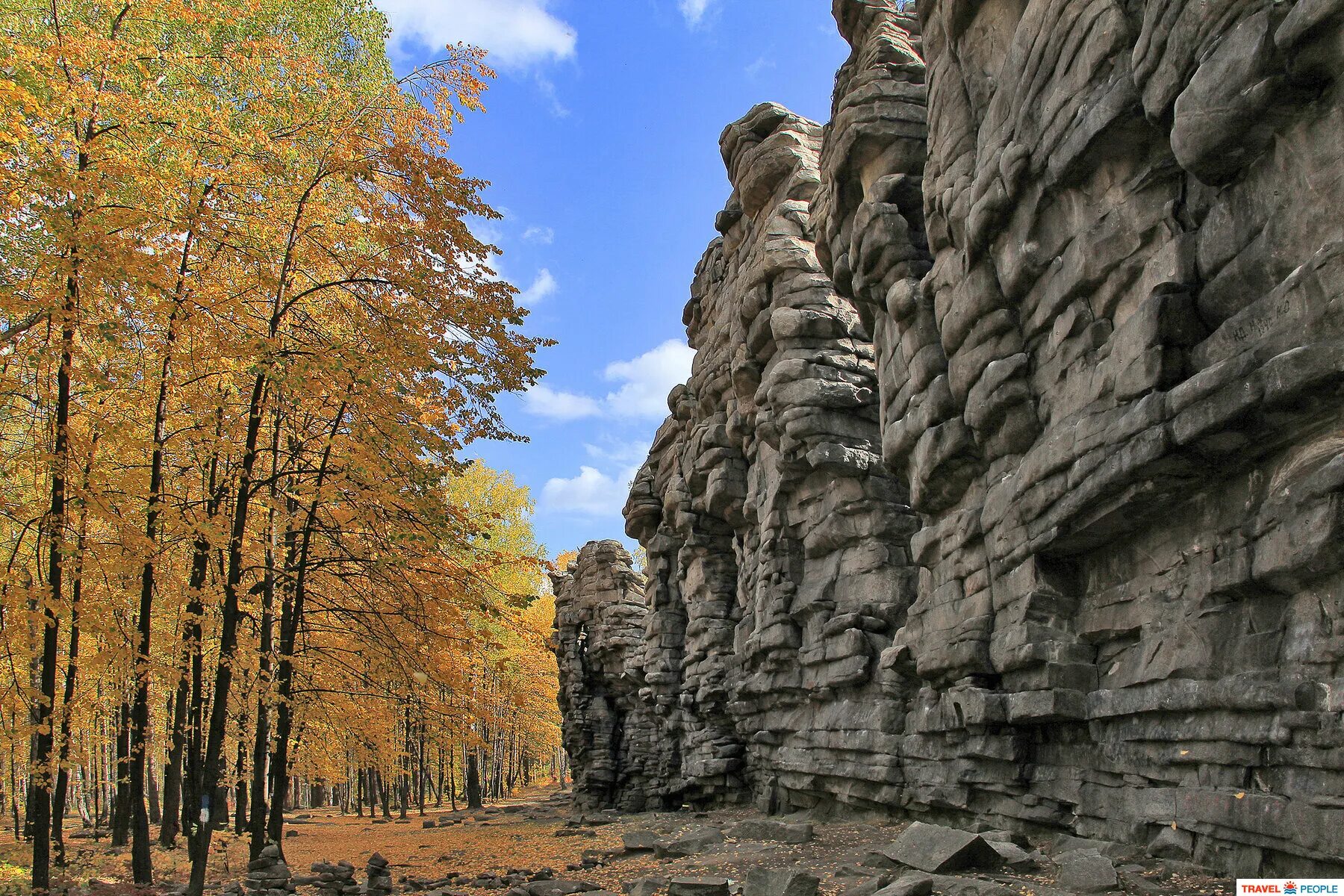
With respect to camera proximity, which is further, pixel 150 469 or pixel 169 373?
pixel 150 469

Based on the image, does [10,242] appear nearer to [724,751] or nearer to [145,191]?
[145,191]

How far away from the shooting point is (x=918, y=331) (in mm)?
14914

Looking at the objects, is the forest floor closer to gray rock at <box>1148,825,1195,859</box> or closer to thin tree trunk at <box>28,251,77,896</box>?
gray rock at <box>1148,825,1195,859</box>

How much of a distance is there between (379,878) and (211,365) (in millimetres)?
9117

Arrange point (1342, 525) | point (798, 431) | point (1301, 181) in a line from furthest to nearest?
1. point (798, 431)
2. point (1301, 181)
3. point (1342, 525)

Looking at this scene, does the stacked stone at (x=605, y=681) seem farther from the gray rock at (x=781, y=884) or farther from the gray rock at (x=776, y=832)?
the gray rock at (x=781, y=884)

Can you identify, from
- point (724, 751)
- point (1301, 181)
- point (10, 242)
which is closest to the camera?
point (1301, 181)

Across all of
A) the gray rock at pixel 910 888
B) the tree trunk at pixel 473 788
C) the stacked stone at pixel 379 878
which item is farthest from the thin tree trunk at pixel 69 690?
the tree trunk at pixel 473 788

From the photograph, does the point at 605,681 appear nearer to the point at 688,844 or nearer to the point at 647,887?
the point at 688,844

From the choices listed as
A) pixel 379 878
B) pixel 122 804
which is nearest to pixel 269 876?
pixel 379 878

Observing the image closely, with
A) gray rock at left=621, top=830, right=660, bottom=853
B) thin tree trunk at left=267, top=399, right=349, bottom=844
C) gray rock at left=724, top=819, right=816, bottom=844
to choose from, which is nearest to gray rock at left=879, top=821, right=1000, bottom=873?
gray rock at left=724, top=819, right=816, bottom=844

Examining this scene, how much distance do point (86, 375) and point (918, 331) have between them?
12.0 metres

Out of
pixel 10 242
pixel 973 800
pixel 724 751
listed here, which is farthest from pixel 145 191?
pixel 724 751

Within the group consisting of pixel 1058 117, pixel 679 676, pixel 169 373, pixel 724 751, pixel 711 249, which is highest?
pixel 711 249
